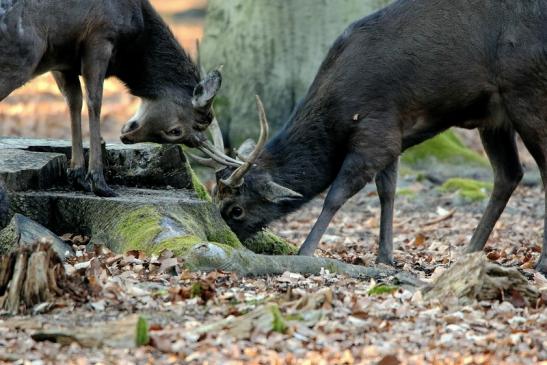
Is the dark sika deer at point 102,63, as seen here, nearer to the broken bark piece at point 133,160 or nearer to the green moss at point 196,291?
the broken bark piece at point 133,160

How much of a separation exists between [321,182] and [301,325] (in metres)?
3.85

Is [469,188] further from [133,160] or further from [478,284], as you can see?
[478,284]

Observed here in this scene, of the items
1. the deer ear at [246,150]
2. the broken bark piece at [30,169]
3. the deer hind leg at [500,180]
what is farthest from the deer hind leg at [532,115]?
the broken bark piece at [30,169]

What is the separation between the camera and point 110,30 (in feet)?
29.5

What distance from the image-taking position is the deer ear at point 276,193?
9383mm

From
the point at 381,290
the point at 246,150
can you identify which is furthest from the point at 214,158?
the point at 381,290

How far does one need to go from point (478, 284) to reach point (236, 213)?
138 inches

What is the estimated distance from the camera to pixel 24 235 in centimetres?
785

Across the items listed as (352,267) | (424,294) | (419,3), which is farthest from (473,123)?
(424,294)

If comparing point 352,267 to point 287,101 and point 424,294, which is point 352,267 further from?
point 287,101

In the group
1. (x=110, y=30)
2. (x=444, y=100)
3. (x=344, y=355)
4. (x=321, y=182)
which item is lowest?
(x=344, y=355)

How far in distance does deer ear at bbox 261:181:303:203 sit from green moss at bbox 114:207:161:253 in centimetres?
126

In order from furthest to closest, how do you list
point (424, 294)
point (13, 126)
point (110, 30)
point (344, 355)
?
point (13, 126) < point (110, 30) < point (424, 294) < point (344, 355)

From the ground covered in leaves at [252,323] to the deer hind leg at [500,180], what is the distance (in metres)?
1.82
